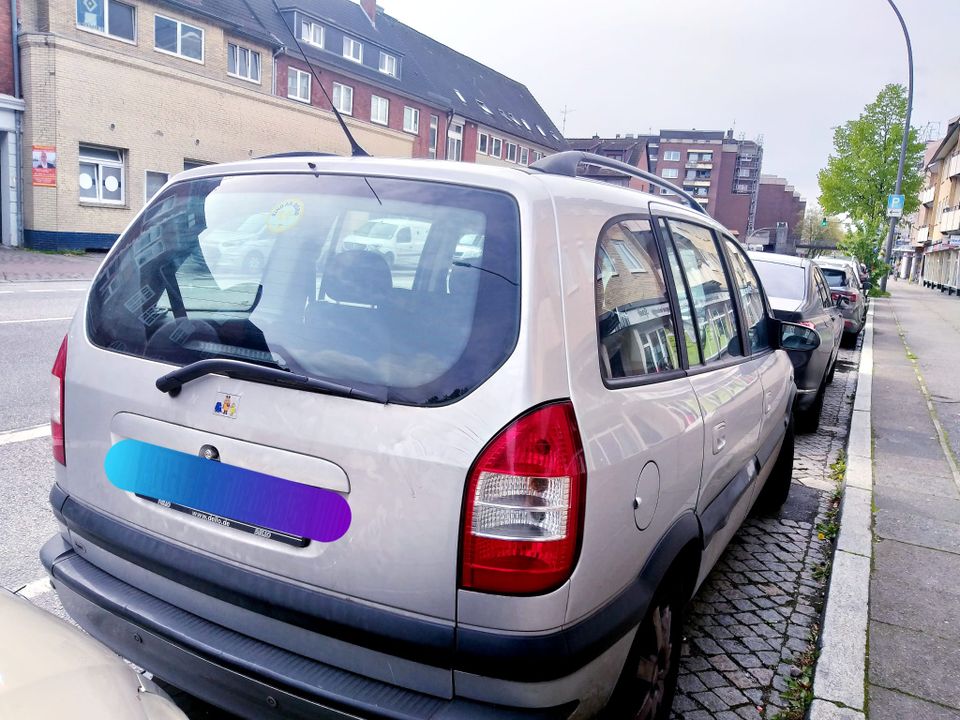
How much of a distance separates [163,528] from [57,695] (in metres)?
0.87

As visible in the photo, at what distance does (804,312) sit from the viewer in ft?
25.3

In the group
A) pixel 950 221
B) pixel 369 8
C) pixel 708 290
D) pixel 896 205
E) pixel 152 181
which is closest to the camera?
pixel 708 290

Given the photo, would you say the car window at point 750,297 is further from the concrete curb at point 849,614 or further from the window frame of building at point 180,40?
the window frame of building at point 180,40

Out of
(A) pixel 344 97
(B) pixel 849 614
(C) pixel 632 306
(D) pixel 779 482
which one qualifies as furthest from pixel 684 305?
(A) pixel 344 97

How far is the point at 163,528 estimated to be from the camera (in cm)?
220

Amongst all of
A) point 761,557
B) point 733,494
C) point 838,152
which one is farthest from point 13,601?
point 838,152

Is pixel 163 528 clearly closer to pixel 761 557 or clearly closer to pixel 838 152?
pixel 761 557

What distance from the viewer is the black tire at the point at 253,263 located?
2.27m

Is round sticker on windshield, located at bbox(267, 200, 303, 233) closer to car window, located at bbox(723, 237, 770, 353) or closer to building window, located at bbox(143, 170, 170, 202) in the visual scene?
car window, located at bbox(723, 237, 770, 353)

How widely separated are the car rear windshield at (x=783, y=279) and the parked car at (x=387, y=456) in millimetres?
6005

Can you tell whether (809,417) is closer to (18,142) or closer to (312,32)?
(18,142)

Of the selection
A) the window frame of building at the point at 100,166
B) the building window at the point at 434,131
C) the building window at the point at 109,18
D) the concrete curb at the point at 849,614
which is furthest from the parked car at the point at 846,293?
the building window at the point at 434,131

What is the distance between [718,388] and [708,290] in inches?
19.2

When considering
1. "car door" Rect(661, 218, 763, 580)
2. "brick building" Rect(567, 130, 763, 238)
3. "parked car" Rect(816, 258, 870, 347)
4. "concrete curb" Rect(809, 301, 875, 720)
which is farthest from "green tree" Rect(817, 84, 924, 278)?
"brick building" Rect(567, 130, 763, 238)
